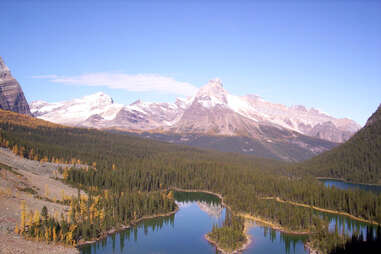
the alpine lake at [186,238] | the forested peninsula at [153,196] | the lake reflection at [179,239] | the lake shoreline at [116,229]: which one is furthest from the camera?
the forested peninsula at [153,196]

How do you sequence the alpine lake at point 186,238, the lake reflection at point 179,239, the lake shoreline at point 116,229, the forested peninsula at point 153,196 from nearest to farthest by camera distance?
the lake shoreline at point 116,229 → the lake reflection at point 179,239 → the alpine lake at point 186,238 → the forested peninsula at point 153,196

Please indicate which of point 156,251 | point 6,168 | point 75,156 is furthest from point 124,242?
point 75,156

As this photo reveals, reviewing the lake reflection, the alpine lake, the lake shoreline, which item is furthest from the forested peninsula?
the lake reflection

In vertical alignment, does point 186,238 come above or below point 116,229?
below

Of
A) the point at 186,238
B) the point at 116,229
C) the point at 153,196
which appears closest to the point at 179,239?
the point at 186,238

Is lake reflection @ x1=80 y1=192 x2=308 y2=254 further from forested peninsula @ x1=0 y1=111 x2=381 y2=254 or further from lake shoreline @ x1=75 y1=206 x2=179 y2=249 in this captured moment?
forested peninsula @ x1=0 y1=111 x2=381 y2=254

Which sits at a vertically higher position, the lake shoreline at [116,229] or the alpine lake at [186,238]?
the lake shoreline at [116,229]

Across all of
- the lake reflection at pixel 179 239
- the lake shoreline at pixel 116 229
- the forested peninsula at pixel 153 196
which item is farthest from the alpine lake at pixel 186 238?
the forested peninsula at pixel 153 196

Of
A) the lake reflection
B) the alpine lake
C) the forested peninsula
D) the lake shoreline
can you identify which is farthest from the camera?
the forested peninsula

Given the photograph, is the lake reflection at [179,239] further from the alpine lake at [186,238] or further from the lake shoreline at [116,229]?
the lake shoreline at [116,229]

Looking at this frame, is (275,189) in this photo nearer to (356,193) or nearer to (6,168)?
(356,193)

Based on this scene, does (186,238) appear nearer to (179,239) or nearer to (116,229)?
(179,239)
